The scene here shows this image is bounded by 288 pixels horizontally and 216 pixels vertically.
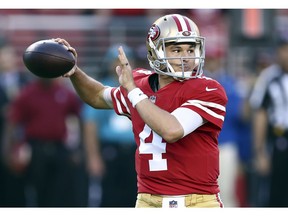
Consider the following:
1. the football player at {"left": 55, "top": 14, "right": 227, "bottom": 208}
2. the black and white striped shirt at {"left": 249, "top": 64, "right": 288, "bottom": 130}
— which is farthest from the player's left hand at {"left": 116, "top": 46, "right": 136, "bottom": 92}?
the black and white striped shirt at {"left": 249, "top": 64, "right": 288, "bottom": 130}

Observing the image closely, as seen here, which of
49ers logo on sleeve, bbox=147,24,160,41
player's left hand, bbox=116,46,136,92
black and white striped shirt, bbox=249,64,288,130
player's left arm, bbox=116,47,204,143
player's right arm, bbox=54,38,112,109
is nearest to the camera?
player's left arm, bbox=116,47,204,143

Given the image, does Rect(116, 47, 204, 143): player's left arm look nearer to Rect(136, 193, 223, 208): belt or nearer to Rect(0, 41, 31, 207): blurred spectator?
Rect(136, 193, 223, 208): belt

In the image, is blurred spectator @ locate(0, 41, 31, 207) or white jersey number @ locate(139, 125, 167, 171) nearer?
white jersey number @ locate(139, 125, 167, 171)

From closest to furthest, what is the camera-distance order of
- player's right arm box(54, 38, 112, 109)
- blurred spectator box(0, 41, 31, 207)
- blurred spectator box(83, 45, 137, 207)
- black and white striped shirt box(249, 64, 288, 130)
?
1. player's right arm box(54, 38, 112, 109)
2. black and white striped shirt box(249, 64, 288, 130)
3. blurred spectator box(83, 45, 137, 207)
4. blurred spectator box(0, 41, 31, 207)

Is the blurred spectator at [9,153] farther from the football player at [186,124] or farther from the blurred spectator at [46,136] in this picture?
the football player at [186,124]

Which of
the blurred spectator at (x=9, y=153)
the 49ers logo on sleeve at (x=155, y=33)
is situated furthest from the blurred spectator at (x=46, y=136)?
the 49ers logo on sleeve at (x=155, y=33)

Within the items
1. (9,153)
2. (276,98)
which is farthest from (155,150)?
(9,153)

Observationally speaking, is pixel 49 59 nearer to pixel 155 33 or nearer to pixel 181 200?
pixel 155 33

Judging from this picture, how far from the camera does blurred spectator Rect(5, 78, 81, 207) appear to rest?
1072 cm

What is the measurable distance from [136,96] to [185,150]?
0.46 metres

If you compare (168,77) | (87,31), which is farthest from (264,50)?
(168,77)

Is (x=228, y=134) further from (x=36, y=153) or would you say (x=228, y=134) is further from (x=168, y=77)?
(x=168, y=77)

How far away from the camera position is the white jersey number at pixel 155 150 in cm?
608

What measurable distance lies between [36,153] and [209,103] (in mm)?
4922
